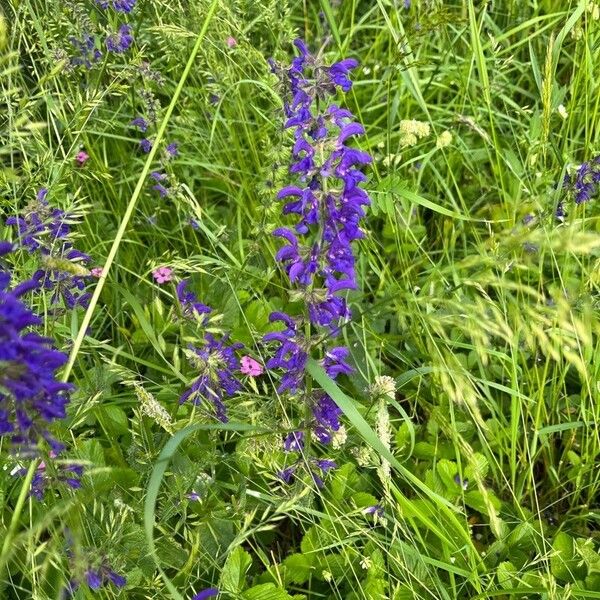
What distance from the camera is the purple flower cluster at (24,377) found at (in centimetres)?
106

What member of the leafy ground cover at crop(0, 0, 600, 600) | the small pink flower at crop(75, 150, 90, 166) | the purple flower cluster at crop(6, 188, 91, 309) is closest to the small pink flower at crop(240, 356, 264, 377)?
the leafy ground cover at crop(0, 0, 600, 600)

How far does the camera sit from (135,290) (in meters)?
2.59

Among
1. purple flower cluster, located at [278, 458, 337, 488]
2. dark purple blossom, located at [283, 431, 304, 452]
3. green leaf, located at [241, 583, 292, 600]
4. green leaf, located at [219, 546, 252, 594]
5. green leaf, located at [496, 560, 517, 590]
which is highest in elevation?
dark purple blossom, located at [283, 431, 304, 452]

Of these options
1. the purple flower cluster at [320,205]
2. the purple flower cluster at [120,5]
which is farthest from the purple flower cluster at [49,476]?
the purple flower cluster at [120,5]

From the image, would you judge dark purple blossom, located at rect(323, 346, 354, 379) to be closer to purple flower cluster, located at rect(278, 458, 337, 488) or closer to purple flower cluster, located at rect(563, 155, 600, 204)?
purple flower cluster, located at rect(278, 458, 337, 488)

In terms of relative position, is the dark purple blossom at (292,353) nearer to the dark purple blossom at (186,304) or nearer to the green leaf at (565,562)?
the dark purple blossom at (186,304)

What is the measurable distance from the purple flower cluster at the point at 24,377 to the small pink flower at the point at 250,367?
919 mm

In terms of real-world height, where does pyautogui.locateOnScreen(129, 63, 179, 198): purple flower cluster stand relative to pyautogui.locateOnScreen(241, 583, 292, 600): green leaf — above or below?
above

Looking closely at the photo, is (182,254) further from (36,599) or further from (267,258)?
(36,599)

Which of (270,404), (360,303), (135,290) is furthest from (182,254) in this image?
(270,404)

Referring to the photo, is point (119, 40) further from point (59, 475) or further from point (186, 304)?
point (59, 475)

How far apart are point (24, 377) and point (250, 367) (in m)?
1.11

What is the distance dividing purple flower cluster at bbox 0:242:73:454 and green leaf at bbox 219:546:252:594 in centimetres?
66

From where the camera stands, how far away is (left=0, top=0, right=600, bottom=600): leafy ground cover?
1.46 m
